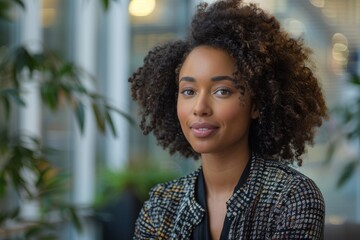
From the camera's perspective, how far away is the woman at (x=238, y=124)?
154cm

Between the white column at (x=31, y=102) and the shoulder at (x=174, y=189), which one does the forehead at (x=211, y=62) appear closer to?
the shoulder at (x=174, y=189)

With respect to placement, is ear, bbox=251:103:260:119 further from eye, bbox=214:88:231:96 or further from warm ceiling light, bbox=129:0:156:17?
warm ceiling light, bbox=129:0:156:17

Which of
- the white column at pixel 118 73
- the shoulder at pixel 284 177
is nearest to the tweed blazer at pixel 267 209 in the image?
the shoulder at pixel 284 177

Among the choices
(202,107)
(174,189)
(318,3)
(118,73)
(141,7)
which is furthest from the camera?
(118,73)

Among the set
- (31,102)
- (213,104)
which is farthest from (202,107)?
(31,102)

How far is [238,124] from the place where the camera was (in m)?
1.55

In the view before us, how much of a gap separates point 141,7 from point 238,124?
4318mm

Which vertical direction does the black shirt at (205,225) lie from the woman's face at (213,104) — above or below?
below

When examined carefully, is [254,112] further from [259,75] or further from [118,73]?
[118,73]

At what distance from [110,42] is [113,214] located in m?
1.31

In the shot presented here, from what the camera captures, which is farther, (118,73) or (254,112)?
(118,73)

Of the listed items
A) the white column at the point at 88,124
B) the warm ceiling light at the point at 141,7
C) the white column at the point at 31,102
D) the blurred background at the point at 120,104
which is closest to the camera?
the blurred background at the point at 120,104

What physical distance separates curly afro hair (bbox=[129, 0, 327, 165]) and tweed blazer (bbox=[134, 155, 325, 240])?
0.08m

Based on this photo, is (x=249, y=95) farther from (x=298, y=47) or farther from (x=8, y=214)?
(x=8, y=214)
